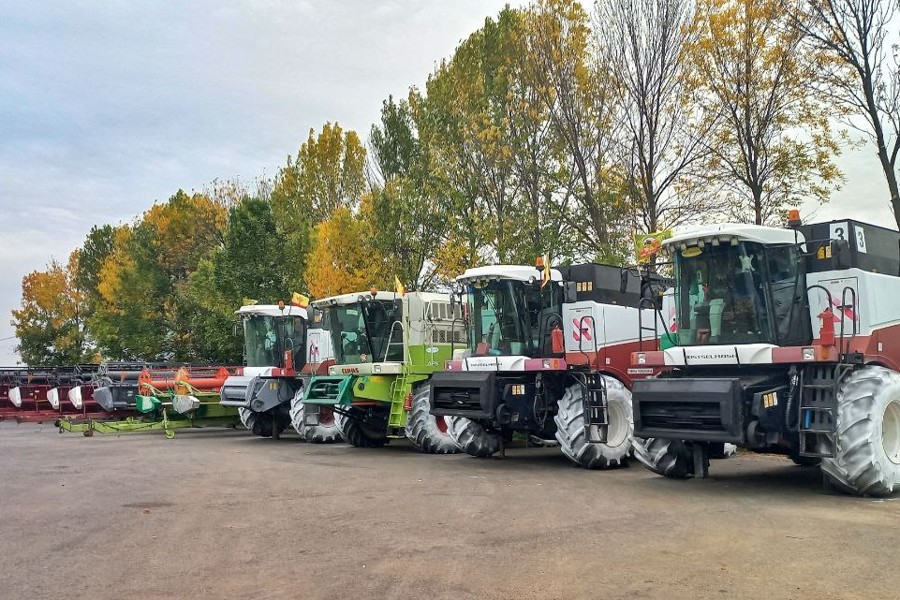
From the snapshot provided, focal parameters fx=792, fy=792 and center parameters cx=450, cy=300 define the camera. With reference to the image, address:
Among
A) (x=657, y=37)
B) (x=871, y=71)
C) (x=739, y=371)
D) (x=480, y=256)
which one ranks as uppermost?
(x=657, y=37)

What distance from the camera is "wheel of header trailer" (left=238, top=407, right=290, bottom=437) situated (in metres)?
20.0

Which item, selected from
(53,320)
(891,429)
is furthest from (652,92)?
(53,320)

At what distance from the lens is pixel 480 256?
22656mm

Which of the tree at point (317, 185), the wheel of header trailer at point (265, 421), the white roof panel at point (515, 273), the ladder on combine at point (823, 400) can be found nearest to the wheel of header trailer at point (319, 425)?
the wheel of header trailer at point (265, 421)

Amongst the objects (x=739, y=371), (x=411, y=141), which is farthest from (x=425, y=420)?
(x=411, y=141)

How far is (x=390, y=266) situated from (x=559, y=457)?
40.6 feet

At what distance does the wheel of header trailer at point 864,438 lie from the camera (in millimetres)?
9000

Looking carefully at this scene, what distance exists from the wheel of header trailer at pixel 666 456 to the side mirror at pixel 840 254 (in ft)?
10.00

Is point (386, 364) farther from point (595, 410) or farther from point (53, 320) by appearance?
point (53, 320)

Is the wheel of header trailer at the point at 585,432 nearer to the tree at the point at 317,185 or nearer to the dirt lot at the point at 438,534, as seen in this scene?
the dirt lot at the point at 438,534

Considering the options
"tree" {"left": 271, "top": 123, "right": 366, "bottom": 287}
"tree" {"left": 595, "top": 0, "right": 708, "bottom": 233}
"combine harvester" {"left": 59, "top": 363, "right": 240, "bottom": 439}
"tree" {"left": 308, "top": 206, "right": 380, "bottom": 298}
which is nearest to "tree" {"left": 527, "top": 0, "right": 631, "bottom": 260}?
"tree" {"left": 595, "top": 0, "right": 708, "bottom": 233}

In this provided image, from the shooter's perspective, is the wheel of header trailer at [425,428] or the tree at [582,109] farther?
the tree at [582,109]

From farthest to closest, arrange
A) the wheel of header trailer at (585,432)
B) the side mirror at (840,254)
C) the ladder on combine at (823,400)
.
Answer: the wheel of header trailer at (585,432) < the side mirror at (840,254) < the ladder on combine at (823,400)

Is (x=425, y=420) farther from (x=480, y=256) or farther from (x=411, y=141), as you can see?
(x=411, y=141)
